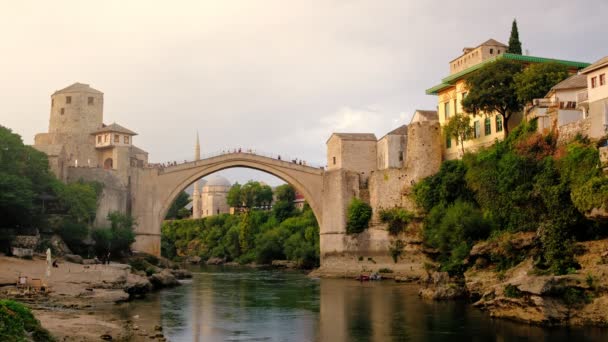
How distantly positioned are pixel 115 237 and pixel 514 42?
25.1m

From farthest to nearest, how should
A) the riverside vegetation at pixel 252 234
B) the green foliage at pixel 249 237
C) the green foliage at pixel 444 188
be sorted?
1. the riverside vegetation at pixel 252 234
2. the green foliage at pixel 249 237
3. the green foliage at pixel 444 188

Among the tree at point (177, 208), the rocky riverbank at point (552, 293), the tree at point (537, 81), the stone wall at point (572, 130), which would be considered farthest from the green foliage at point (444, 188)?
the tree at point (177, 208)

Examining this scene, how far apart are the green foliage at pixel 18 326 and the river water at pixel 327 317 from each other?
496 cm

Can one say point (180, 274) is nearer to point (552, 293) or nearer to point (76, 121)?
point (76, 121)

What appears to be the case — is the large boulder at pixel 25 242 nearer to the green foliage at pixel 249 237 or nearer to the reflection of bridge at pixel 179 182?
the reflection of bridge at pixel 179 182

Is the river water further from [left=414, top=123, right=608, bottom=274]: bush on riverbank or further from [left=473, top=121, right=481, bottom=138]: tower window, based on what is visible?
[left=473, top=121, right=481, bottom=138]: tower window

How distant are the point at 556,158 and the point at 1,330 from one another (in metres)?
20.6

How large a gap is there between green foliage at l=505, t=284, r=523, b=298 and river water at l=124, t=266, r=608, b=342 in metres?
0.97

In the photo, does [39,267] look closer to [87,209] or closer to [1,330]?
[87,209]

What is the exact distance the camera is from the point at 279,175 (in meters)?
45.7

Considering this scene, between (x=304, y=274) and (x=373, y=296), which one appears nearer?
(x=373, y=296)

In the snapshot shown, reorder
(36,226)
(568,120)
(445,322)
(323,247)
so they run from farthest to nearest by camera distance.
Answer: (323,247) → (36,226) → (568,120) → (445,322)

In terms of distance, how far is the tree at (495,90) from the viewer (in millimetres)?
33812

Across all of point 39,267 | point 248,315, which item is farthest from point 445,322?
point 39,267
